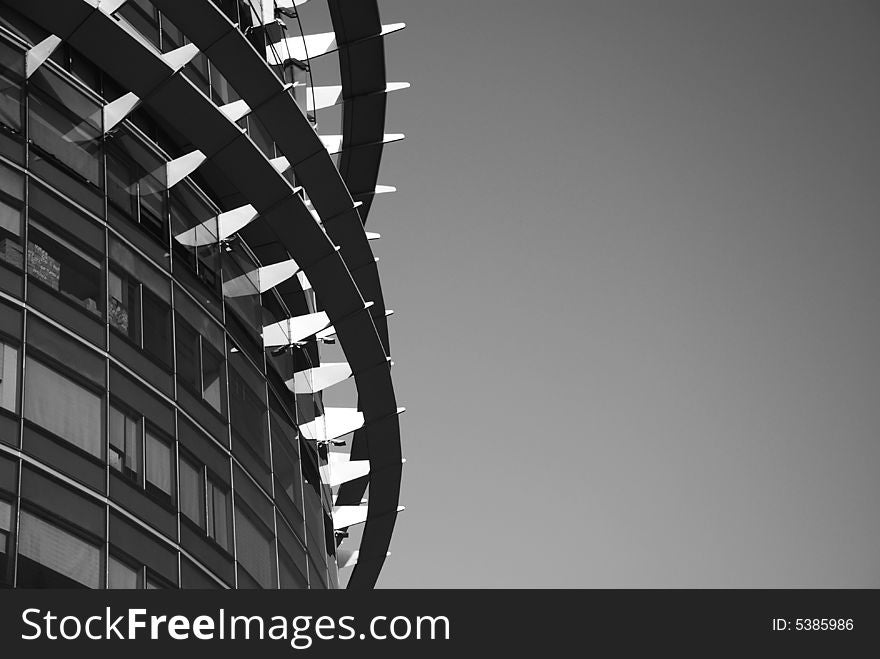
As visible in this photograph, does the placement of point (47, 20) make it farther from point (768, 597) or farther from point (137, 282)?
point (768, 597)

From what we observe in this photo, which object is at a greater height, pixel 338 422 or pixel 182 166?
pixel 182 166

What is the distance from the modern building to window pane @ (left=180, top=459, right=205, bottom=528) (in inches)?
2.2

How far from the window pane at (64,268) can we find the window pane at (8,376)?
155 cm

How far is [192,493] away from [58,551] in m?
4.04

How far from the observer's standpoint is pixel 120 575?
20.6 m

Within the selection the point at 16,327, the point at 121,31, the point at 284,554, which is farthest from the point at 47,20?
the point at 284,554

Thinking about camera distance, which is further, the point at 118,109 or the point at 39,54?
the point at 118,109

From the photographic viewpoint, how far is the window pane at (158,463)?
22344mm

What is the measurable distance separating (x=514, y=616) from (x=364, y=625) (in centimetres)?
139

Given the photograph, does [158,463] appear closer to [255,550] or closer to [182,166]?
[255,550]

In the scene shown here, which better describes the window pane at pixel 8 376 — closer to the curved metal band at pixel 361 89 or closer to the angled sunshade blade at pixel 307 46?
the angled sunshade blade at pixel 307 46

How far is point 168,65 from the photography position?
2527 cm

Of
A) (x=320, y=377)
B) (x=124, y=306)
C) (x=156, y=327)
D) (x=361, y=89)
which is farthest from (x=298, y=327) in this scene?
(x=361, y=89)

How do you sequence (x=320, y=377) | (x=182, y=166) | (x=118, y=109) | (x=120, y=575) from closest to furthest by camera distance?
(x=120, y=575)
(x=118, y=109)
(x=182, y=166)
(x=320, y=377)
